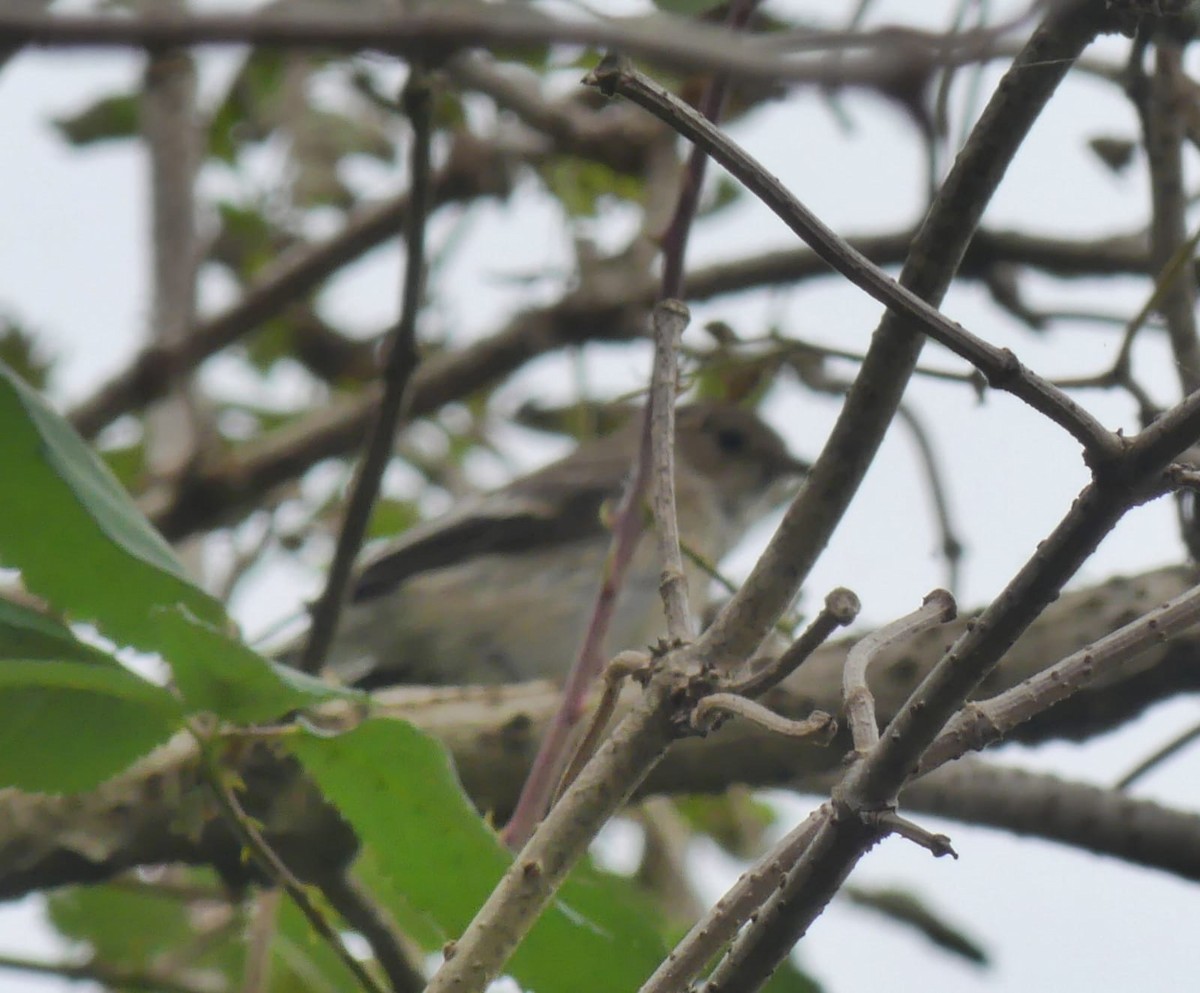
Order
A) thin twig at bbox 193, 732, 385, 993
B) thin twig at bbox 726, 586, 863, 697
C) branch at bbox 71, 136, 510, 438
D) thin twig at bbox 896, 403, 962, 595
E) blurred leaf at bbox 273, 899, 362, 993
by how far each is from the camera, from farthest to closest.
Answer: branch at bbox 71, 136, 510, 438 < thin twig at bbox 896, 403, 962, 595 < blurred leaf at bbox 273, 899, 362, 993 < thin twig at bbox 193, 732, 385, 993 < thin twig at bbox 726, 586, 863, 697

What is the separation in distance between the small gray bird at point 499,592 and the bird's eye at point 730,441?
841 mm

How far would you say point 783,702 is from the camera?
8.59 feet

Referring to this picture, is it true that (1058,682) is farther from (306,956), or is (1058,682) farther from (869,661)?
(306,956)

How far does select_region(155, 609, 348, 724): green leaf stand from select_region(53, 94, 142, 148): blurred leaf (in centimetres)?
383

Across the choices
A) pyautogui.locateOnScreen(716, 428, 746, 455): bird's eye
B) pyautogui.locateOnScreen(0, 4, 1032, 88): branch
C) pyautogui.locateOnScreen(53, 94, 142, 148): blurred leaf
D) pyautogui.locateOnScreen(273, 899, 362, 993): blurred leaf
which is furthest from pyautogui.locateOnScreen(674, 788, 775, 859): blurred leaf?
pyautogui.locateOnScreen(0, 4, 1032, 88): branch

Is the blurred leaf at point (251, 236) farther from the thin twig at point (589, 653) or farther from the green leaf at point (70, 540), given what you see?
the green leaf at point (70, 540)

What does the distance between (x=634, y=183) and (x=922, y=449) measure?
1.86 metres

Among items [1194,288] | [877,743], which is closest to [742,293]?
[1194,288]

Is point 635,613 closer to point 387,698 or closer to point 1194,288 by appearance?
point 387,698

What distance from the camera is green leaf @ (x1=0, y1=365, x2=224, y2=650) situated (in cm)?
144

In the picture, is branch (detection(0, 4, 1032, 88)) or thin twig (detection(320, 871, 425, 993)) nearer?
branch (detection(0, 4, 1032, 88))

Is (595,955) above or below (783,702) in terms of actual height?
below

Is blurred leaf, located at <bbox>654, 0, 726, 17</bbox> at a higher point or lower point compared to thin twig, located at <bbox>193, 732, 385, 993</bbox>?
higher

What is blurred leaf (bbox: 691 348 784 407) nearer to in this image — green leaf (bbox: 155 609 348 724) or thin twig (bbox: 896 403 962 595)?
thin twig (bbox: 896 403 962 595)
